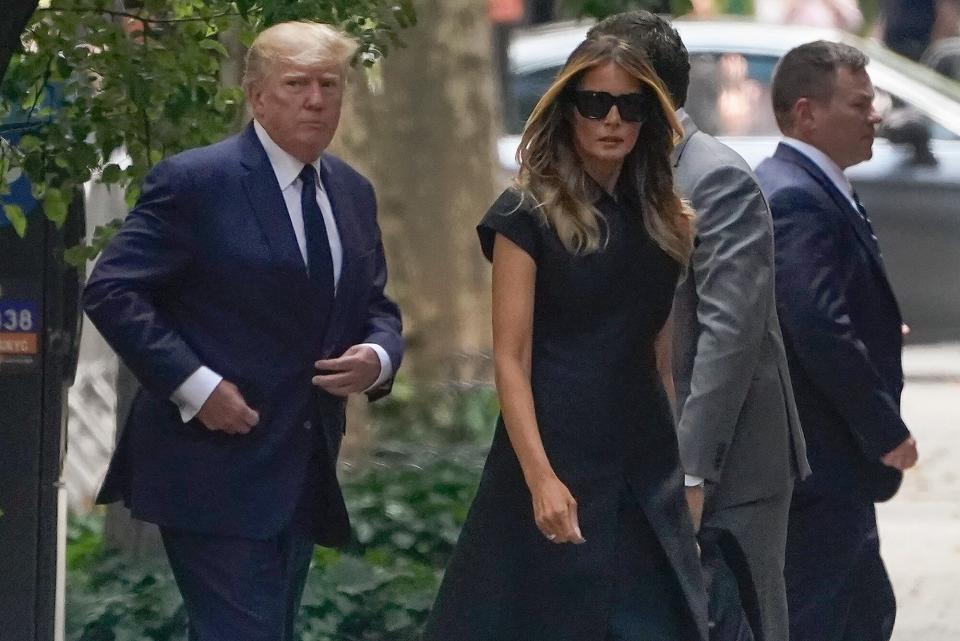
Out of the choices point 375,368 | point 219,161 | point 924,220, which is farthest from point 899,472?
point 924,220

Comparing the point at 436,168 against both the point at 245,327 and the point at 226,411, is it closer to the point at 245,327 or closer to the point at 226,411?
the point at 245,327

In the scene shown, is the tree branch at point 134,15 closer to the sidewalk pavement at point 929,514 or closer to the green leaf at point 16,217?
the green leaf at point 16,217

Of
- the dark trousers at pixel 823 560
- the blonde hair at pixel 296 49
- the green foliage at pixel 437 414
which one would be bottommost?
the green foliage at pixel 437 414

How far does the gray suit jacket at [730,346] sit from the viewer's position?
4875 mm

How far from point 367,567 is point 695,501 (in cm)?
207

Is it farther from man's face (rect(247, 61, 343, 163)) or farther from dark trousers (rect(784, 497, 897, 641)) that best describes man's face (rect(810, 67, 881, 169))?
man's face (rect(247, 61, 343, 163))

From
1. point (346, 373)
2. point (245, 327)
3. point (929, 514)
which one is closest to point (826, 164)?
point (346, 373)

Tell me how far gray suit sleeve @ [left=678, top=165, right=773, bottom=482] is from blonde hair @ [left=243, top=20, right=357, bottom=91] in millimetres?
862

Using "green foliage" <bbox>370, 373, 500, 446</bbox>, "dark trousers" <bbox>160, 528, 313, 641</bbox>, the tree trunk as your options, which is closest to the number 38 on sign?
"dark trousers" <bbox>160, 528, 313, 641</bbox>

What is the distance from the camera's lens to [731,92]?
1409 centimetres

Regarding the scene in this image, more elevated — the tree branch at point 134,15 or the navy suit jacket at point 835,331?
the tree branch at point 134,15

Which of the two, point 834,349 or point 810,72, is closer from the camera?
point 834,349

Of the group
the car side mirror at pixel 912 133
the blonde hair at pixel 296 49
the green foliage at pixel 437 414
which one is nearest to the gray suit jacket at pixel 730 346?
the blonde hair at pixel 296 49

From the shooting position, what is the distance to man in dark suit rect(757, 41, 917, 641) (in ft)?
17.7
